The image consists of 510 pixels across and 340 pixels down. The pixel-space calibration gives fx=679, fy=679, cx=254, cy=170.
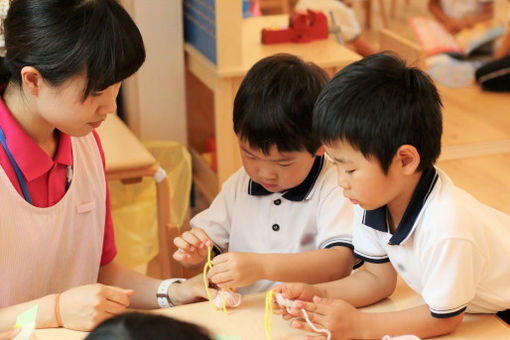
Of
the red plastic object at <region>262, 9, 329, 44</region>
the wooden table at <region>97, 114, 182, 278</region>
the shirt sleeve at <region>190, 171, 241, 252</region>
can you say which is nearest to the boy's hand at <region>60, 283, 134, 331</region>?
the shirt sleeve at <region>190, 171, 241, 252</region>

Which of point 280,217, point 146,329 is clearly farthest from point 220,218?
point 146,329

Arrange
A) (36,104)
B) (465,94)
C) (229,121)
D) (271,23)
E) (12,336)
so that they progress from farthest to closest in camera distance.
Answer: (465,94) → (271,23) → (229,121) → (36,104) → (12,336)

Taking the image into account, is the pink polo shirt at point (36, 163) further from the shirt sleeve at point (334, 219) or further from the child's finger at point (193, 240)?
the shirt sleeve at point (334, 219)


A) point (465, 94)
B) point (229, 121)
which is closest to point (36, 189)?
point (229, 121)

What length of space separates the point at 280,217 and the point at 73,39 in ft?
1.87

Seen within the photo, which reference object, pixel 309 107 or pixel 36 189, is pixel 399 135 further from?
pixel 36 189

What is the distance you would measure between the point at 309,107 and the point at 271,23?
5.62 ft

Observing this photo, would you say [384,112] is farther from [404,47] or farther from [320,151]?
[404,47]

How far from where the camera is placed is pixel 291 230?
4.69 ft

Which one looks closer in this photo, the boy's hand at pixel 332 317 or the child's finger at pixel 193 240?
the boy's hand at pixel 332 317

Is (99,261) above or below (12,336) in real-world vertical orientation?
below

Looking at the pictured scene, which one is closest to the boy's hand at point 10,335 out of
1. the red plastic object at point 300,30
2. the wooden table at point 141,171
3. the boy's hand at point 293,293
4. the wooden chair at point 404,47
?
the boy's hand at point 293,293

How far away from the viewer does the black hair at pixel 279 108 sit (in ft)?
4.27

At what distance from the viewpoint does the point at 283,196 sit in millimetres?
1419
